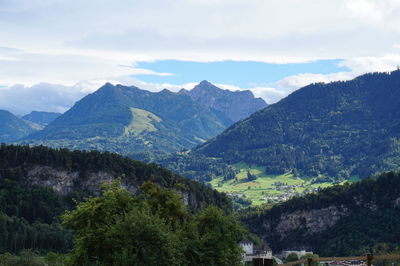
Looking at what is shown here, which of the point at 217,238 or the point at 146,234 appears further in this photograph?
the point at 217,238

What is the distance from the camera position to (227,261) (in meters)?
73.0

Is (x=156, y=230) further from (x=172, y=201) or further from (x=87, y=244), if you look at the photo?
(x=172, y=201)

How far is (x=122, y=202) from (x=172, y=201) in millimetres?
12881

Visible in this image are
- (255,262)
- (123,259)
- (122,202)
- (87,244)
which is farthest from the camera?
(122,202)

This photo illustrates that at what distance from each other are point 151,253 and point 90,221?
13.3 metres

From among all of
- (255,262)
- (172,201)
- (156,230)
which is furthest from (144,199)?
(255,262)

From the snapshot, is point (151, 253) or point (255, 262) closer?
point (255, 262)

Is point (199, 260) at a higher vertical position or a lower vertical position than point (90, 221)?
lower

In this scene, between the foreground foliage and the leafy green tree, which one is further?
the leafy green tree

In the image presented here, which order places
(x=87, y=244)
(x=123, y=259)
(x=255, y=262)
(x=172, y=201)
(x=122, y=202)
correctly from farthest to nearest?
(x=172, y=201), (x=122, y=202), (x=87, y=244), (x=123, y=259), (x=255, y=262)

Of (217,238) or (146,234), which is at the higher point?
(146,234)

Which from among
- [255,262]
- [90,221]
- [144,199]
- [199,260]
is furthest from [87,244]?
[255,262]

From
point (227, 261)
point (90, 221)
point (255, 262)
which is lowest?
point (227, 261)

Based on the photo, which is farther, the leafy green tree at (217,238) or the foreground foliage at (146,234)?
the leafy green tree at (217,238)
